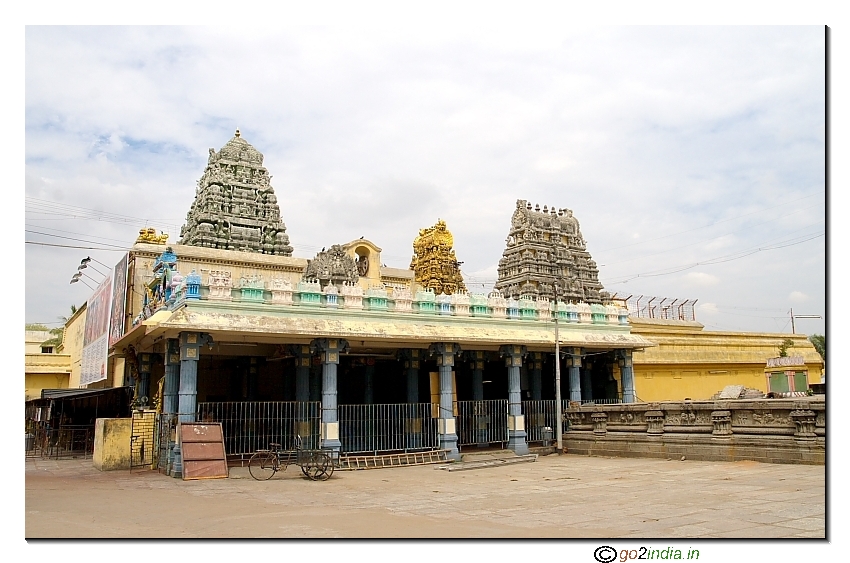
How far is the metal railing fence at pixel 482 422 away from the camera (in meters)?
22.4

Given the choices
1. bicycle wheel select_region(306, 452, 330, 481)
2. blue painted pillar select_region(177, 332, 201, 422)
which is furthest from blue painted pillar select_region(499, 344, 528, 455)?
blue painted pillar select_region(177, 332, 201, 422)

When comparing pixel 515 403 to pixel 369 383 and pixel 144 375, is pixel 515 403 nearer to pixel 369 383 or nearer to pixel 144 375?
pixel 369 383

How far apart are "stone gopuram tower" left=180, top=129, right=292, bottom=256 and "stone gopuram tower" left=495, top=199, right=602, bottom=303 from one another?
33.9 ft

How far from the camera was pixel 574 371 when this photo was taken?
2359cm

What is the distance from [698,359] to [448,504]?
22765 millimetres

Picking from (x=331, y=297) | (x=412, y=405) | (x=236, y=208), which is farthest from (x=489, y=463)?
(x=236, y=208)

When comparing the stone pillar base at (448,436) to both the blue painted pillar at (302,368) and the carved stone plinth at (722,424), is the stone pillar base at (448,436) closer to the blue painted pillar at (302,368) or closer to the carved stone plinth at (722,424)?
the blue painted pillar at (302,368)

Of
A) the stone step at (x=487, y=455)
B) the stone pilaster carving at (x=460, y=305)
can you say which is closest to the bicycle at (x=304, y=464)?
the stone step at (x=487, y=455)

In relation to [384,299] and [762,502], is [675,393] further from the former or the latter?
[762,502]

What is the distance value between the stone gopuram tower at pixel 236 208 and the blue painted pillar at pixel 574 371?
14.6m

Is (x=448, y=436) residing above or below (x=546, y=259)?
below

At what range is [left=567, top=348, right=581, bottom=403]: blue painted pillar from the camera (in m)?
23.3

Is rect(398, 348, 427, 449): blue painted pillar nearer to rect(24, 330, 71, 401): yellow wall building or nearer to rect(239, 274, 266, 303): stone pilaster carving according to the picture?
rect(239, 274, 266, 303): stone pilaster carving
